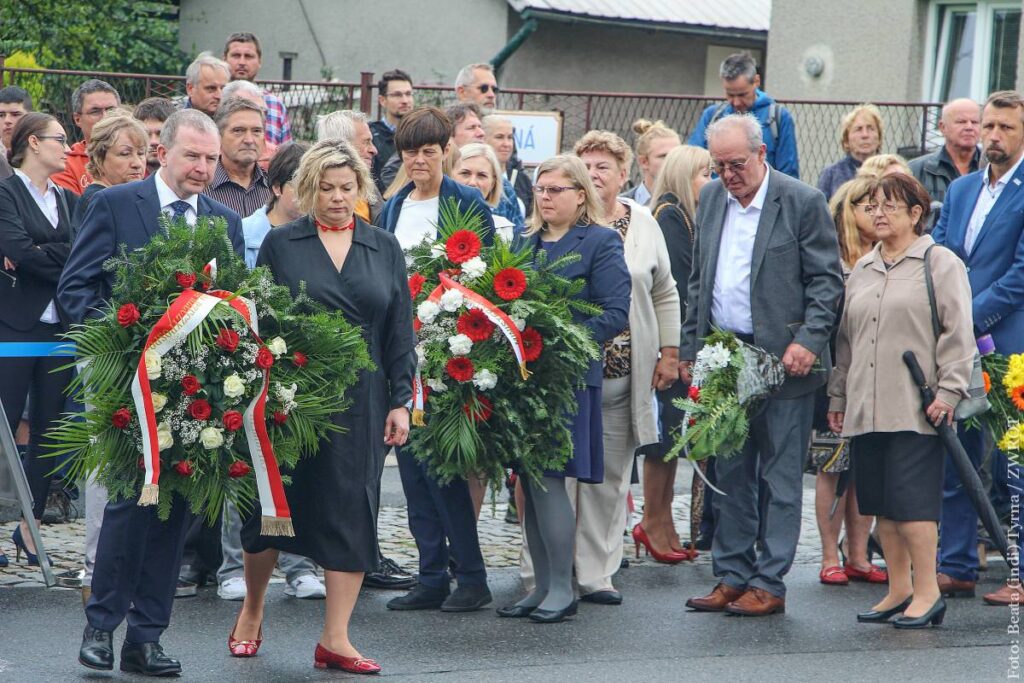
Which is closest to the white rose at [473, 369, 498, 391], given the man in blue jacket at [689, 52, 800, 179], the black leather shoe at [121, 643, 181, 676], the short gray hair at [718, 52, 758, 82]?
the black leather shoe at [121, 643, 181, 676]

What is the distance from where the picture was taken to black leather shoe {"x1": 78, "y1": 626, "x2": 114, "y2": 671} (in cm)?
606

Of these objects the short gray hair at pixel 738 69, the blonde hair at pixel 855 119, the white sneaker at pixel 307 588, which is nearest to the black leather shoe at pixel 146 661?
the white sneaker at pixel 307 588

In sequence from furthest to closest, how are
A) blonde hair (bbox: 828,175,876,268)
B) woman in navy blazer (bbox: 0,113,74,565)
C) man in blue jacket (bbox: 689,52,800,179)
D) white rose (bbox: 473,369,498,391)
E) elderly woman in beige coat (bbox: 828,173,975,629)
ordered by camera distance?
man in blue jacket (bbox: 689,52,800,179) → blonde hair (bbox: 828,175,876,268) → woman in navy blazer (bbox: 0,113,74,565) → elderly woman in beige coat (bbox: 828,173,975,629) → white rose (bbox: 473,369,498,391)

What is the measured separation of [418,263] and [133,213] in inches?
61.8

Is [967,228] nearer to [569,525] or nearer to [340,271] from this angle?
[569,525]

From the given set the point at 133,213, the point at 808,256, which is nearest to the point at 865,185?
the point at 808,256

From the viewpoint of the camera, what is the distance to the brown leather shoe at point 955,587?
819 cm

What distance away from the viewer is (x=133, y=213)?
6445 mm

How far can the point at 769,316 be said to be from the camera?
770 cm

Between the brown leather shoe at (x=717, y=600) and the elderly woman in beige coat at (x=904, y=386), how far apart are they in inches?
25.7

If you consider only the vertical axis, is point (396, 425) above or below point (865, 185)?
below

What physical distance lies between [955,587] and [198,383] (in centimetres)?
436

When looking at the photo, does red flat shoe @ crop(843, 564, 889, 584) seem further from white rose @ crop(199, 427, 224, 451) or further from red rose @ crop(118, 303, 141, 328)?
red rose @ crop(118, 303, 141, 328)

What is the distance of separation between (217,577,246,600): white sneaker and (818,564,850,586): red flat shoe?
3176mm
